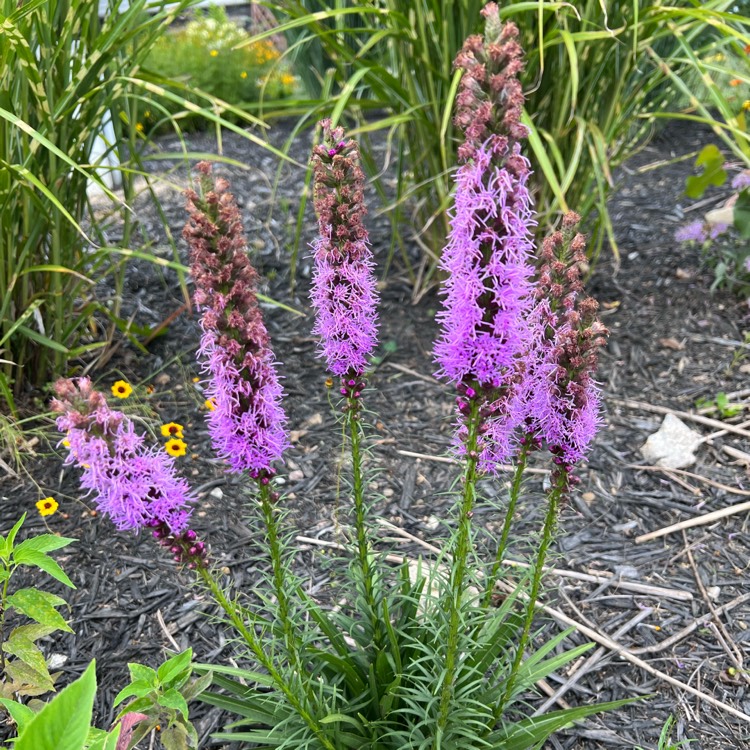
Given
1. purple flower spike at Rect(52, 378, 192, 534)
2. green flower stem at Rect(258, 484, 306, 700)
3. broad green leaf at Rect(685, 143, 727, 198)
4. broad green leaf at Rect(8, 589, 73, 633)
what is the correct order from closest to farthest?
purple flower spike at Rect(52, 378, 192, 534)
green flower stem at Rect(258, 484, 306, 700)
broad green leaf at Rect(8, 589, 73, 633)
broad green leaf at Rect(685, 143, 727, 198)

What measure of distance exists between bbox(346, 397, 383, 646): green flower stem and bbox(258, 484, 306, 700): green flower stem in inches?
9.1

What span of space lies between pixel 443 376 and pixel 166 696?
99 cm

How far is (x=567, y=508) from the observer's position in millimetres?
2602

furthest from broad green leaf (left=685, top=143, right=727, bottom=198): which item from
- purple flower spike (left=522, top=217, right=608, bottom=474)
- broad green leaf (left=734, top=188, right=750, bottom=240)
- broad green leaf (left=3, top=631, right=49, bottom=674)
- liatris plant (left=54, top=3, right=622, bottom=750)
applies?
broad green leaf (left=3, top=631, right=49, bottom=674)

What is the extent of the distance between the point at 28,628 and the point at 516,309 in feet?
5.38

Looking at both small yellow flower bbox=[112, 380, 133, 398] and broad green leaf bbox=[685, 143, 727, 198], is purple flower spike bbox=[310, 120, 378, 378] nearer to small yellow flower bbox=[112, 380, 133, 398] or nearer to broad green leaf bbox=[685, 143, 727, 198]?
small yellow flower bbox=[112, 380, 133, 398]

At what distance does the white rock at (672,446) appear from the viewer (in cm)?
309

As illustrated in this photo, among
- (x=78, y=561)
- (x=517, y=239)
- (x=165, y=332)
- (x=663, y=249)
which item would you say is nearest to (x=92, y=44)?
(x=165, y=332)

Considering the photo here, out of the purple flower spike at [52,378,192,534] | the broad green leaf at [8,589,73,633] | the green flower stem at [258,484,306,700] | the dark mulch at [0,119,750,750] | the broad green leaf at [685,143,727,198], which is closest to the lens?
the purple flower spike at [52,378,192,534]

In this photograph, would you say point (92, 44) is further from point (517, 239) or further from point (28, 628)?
point (517, 239)

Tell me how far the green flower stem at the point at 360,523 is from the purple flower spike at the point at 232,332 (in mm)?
296

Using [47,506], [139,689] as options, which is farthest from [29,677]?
[47,506]

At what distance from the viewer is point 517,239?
3.98 feet

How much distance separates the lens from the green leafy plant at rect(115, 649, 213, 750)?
1.60m
